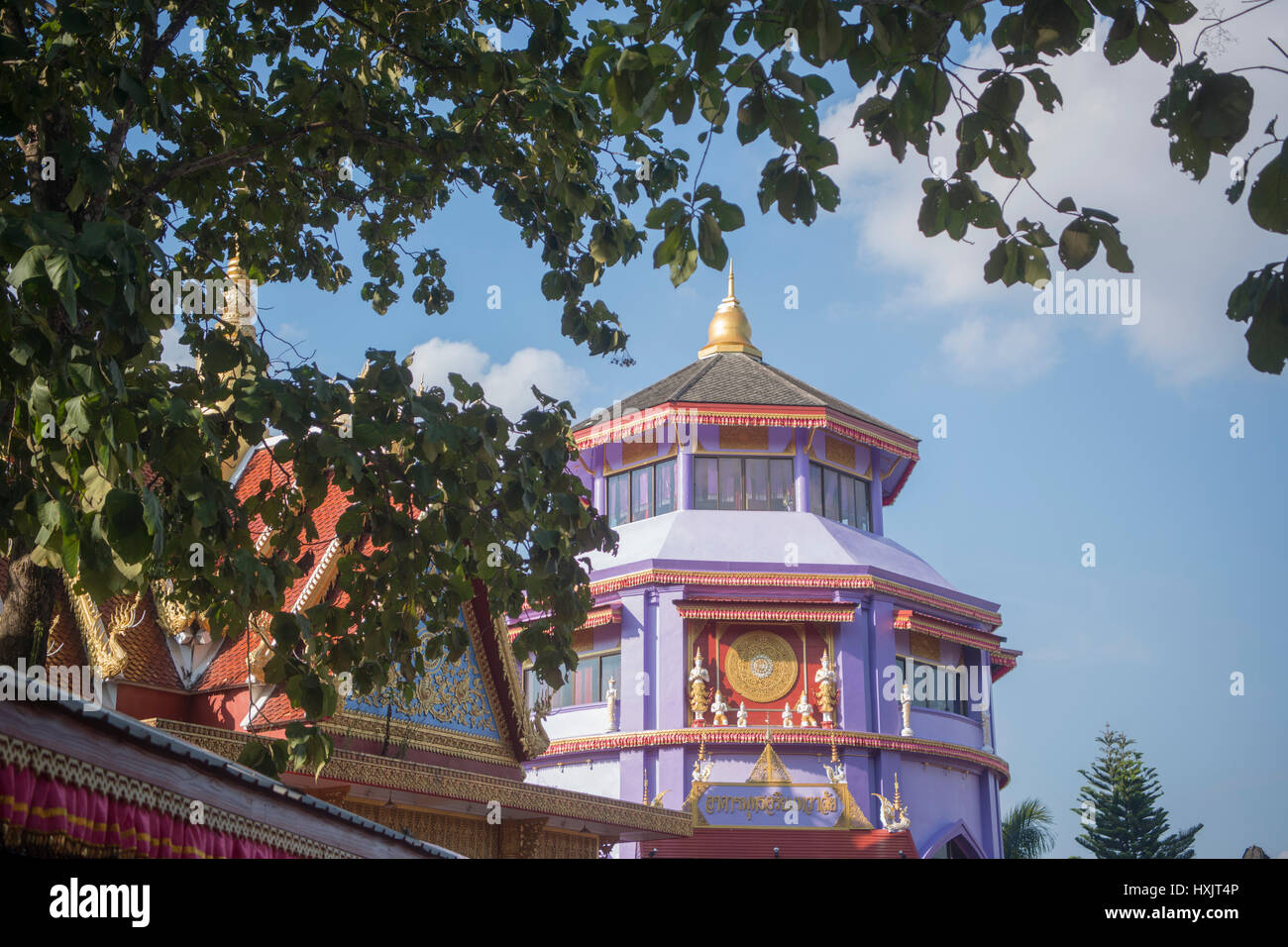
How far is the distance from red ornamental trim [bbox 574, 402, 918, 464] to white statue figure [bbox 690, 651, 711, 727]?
201 inches

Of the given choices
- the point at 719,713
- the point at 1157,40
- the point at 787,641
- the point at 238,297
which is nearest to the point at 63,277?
the point at 1157,40

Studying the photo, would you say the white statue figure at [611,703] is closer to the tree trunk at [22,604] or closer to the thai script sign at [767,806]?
the thai script sign at [767,806]

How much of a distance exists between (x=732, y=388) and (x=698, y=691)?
7128 millimetres

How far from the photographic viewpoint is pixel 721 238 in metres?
4.45

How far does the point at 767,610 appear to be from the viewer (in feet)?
79.1

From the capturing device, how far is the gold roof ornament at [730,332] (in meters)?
30.4

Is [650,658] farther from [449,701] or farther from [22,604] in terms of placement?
[22,604]

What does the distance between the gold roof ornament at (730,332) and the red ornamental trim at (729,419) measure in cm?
452

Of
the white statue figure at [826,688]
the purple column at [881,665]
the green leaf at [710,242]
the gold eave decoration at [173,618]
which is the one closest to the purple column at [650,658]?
the white statue figure at [826,688]

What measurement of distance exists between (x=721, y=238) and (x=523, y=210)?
12.3 feet

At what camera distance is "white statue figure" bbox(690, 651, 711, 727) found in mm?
23594

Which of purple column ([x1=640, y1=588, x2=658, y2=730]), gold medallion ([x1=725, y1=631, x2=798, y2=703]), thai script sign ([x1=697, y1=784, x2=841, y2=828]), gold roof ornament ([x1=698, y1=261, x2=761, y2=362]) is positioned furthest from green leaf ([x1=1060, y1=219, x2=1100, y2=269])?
gold roof ornament ([x1=698, y1=261, x2=761, y2=362])

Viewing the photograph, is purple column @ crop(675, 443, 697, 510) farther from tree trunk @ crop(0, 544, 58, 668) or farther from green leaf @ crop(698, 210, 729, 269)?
green leaf @ crop(698, 210, 729, 269)
